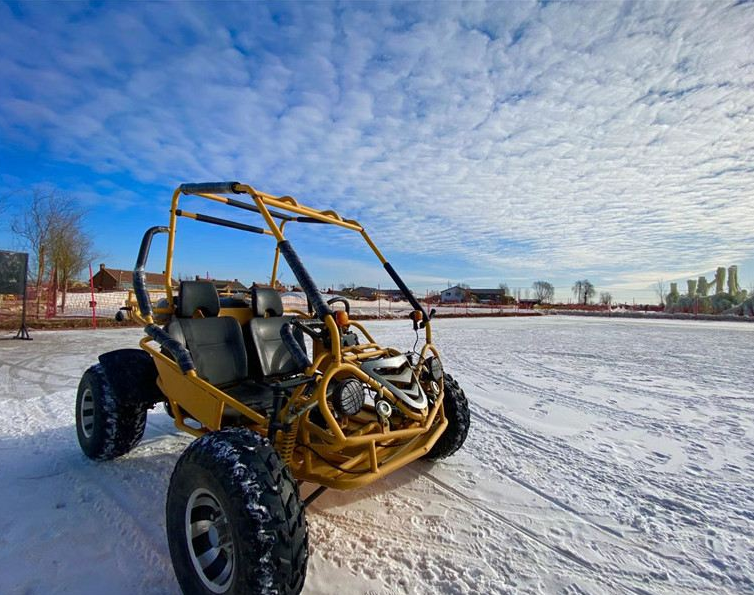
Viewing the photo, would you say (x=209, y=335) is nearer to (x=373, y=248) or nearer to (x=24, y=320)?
(x=373, y=248)

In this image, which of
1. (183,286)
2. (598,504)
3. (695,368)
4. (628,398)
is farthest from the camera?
(695,368)

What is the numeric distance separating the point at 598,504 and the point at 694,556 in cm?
59

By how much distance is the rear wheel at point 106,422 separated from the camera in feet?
10.7

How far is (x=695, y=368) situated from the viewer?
7.86m

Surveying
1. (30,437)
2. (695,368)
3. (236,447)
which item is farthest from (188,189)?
(695,368)

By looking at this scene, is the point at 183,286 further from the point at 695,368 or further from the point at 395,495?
the point at 695,368

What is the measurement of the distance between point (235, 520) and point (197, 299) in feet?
7.44

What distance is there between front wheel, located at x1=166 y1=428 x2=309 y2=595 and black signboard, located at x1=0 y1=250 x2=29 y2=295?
Answer: 40.2 feet

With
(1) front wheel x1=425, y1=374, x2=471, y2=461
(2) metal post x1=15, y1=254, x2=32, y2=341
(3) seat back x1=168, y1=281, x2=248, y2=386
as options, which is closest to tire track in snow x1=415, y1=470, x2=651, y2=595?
(1) front wheel x1=425, y1=374, x2=471, y2=461

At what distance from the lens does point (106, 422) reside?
10.7ft

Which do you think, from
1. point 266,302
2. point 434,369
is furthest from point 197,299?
point 434,369

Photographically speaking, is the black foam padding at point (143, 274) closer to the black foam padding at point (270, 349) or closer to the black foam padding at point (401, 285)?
the black foam padding at point (270, 349)

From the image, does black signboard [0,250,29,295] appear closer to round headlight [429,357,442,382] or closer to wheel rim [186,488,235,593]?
wheel rim [186,488,235,593]

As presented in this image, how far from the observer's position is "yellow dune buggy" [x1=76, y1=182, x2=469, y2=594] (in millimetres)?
1787
